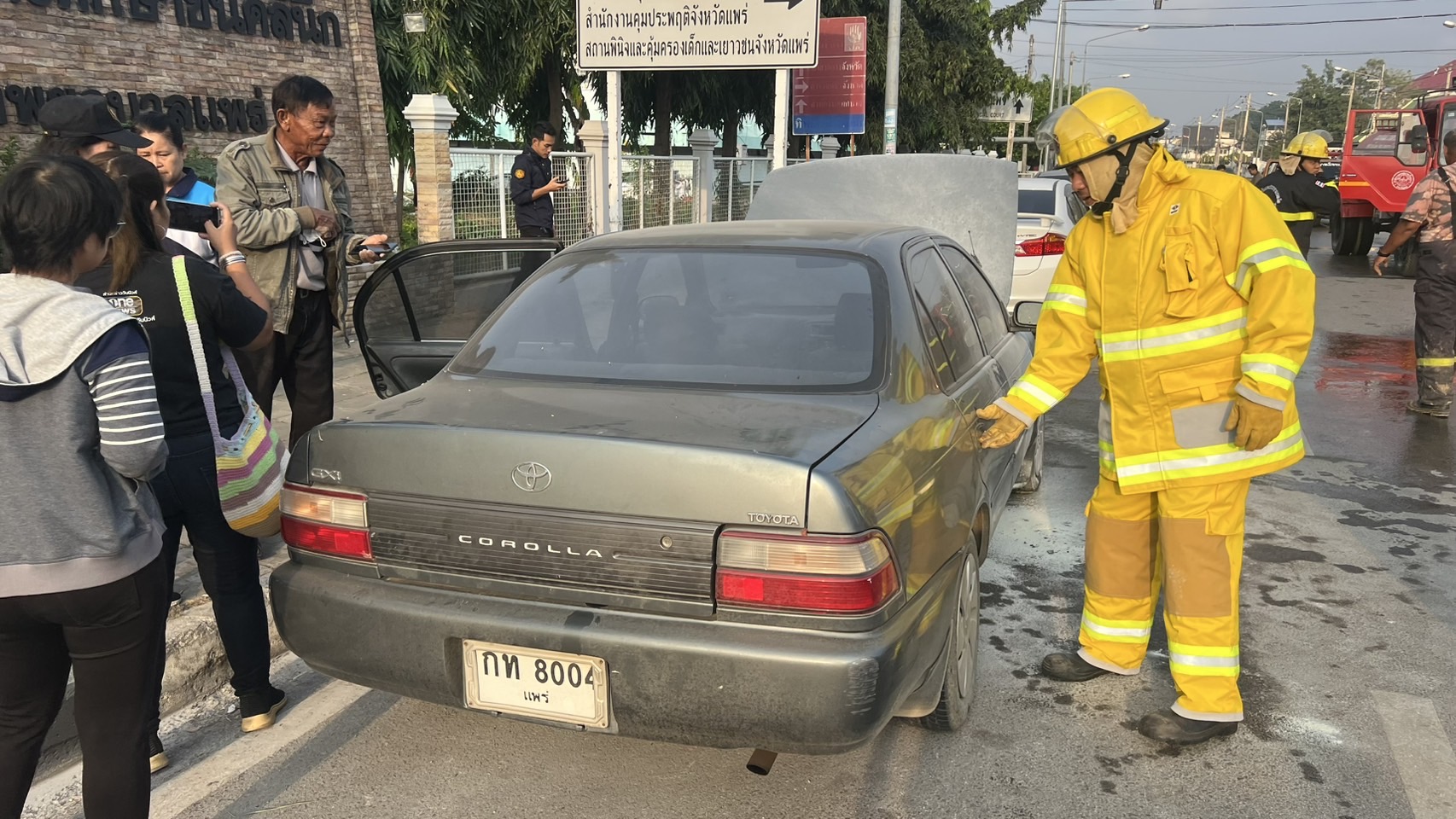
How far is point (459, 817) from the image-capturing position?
2.82 m

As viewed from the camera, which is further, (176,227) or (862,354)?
(176,227)

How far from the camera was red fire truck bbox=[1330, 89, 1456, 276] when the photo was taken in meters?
18.7

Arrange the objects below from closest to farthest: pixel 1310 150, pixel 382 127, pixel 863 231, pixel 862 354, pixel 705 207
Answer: pixel 862 354, pixel 863 231, pixel 1310 150, pixel 382 127, pixel 705 207

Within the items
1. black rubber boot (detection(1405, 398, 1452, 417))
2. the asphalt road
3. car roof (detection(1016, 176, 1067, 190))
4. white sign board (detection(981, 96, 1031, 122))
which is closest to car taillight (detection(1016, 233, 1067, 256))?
car roof (detection(1016, 176, 1067, 190))

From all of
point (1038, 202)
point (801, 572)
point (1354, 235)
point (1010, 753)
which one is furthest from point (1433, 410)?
point (1354, 235)

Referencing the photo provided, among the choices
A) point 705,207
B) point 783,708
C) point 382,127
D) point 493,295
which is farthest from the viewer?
point 705,207

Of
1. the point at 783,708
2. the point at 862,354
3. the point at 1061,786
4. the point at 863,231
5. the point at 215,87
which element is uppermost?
the point at 215,87

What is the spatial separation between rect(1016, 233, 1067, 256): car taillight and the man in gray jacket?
6.57m

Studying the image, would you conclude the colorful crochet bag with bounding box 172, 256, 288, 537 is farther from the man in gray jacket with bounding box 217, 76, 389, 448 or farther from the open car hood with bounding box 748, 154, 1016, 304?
the open car hood with bounding box 748, 154, 1016, 304

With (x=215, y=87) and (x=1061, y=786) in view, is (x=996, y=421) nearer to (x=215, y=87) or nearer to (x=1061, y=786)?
(x=1061, y=786)

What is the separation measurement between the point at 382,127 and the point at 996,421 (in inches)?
399

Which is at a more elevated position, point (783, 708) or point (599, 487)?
point (599, 487)

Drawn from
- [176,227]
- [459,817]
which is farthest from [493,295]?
[459,817]

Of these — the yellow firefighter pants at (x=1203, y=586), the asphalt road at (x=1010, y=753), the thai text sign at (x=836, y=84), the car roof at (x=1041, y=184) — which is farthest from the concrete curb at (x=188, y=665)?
the thai text sign at (x=836, y=84)
